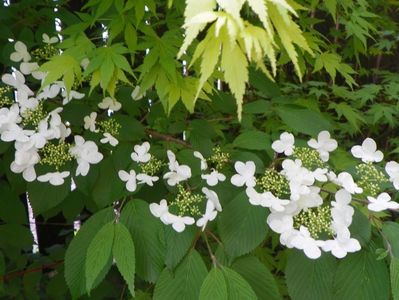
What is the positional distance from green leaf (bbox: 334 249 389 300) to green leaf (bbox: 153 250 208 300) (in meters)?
0.25

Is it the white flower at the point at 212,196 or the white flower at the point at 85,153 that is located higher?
the white flower at the point at 212,196

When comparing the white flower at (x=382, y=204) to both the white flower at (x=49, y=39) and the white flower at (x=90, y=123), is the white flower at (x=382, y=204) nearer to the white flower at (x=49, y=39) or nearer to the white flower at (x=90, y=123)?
the white flower at (x=90, y=123)

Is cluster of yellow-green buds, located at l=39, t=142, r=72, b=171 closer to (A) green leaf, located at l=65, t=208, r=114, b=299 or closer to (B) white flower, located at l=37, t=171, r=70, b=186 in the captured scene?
(B) white flower, located at l=37, t=171, r=70, b=186

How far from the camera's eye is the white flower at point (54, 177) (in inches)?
38.3

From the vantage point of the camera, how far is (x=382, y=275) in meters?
0.79

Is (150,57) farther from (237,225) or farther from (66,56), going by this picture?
(237,225)

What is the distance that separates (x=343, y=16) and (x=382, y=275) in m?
1.37

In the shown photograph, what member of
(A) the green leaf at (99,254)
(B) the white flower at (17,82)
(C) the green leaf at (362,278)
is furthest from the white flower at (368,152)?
(B) the white flower at (17,82)

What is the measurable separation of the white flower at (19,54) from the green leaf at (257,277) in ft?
2.48

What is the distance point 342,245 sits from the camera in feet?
2.52

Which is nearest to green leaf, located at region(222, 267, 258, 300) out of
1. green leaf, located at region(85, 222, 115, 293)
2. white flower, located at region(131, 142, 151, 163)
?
green leaf, located at region(85, 222, 115, 293)

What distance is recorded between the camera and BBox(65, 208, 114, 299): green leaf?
0.93m

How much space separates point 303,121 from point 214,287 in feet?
1.59

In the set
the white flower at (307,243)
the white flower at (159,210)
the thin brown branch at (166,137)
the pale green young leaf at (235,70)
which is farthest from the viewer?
the thin brown branch at (166,137)
